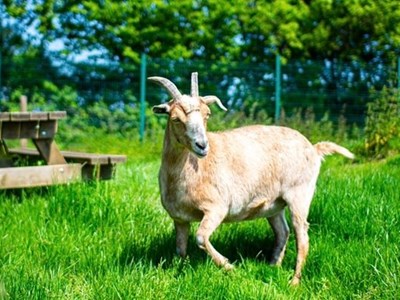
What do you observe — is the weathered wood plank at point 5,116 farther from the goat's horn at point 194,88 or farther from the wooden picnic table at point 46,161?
the goat's horn at point 194,88

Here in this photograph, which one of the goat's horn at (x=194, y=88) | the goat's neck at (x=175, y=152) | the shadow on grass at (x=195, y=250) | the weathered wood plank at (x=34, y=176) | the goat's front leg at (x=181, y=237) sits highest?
the goat's horn at (x=194, y=88)

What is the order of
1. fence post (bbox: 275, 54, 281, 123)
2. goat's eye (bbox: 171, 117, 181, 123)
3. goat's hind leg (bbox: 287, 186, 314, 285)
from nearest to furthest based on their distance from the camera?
goat's eye (bbox: 171, 117, 181, 123) → goat's hind leg (bbox: 287, 186, 314, 285) → fence post (bbox: 275, 54, 281, 123)

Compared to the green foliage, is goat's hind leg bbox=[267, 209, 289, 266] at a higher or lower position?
lower

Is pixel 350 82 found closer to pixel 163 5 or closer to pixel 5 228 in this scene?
pixel 163 5

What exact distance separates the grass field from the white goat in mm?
249

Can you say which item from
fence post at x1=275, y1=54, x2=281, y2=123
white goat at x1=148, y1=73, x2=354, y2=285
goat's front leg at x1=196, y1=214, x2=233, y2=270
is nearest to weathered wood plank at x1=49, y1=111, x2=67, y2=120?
white goat at x1=148, y1=73, x2=354, y2=285

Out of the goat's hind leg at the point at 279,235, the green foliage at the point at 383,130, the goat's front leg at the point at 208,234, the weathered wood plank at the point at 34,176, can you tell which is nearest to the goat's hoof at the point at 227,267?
the goat's front leg at the point at 208,234

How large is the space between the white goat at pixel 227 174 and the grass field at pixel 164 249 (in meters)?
0.25

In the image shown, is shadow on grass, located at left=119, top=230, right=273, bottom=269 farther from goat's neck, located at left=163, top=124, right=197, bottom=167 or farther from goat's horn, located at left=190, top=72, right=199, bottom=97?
goat's horn, located at left=190, top=72, right=199, bottom=97

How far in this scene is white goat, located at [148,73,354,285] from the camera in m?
5.25

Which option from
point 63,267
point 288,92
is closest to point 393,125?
point 288,92

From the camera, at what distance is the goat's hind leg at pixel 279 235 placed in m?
6.06

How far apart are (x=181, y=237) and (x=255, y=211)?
21.9 inches

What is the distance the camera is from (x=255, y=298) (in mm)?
4688
